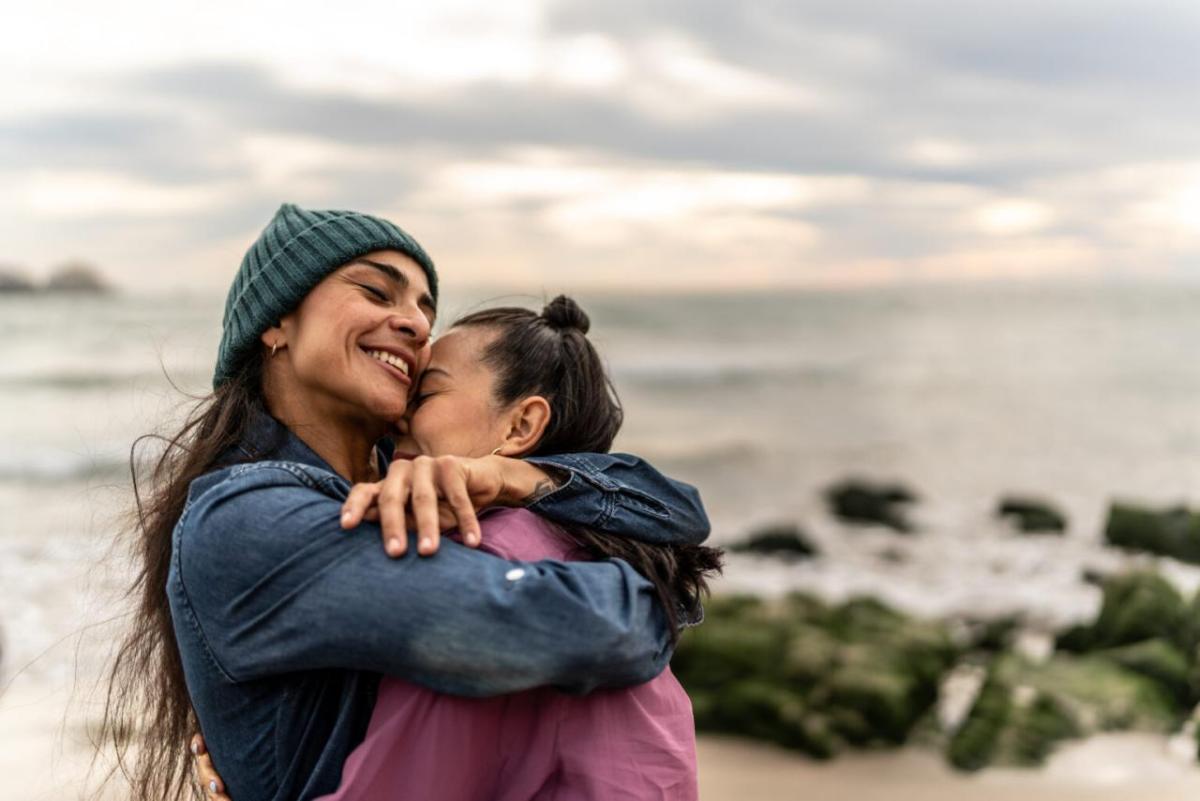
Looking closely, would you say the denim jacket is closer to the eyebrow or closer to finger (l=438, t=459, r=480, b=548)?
finger (l=438, t=459, r=480, b=548)

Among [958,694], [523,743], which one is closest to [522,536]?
[523,743]

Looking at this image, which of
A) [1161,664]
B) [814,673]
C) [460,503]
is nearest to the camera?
[460,503]

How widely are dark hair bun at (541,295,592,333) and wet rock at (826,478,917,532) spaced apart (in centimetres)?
1225

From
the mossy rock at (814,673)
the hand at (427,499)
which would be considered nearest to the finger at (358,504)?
the hand at (427,499)

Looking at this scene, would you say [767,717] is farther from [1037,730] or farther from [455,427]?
[455,427]

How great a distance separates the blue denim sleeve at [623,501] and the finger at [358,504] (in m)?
0.34

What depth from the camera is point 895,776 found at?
6.59m

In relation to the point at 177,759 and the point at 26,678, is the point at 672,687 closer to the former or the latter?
the point at 177,759

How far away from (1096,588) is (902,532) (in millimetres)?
3330

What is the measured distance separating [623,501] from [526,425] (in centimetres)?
31

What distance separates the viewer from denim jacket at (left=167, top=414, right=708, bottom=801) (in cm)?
186

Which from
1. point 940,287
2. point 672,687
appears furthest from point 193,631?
point 940,287

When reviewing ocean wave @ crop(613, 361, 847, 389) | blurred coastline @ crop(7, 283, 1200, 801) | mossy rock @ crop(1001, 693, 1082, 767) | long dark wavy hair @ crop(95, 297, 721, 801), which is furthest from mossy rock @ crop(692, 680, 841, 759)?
ocean wave @ crop(613, 361, 847, 389)

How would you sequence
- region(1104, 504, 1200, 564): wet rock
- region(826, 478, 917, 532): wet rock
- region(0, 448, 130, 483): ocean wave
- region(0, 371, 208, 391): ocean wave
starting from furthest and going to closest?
region(0, 371, 208, 391): ocean wave → region(0, 448, 130, 483): ocean wave → region(826, 478, 917, 532): wet rock → region(1104, 504, 1200, 564): wet rock
